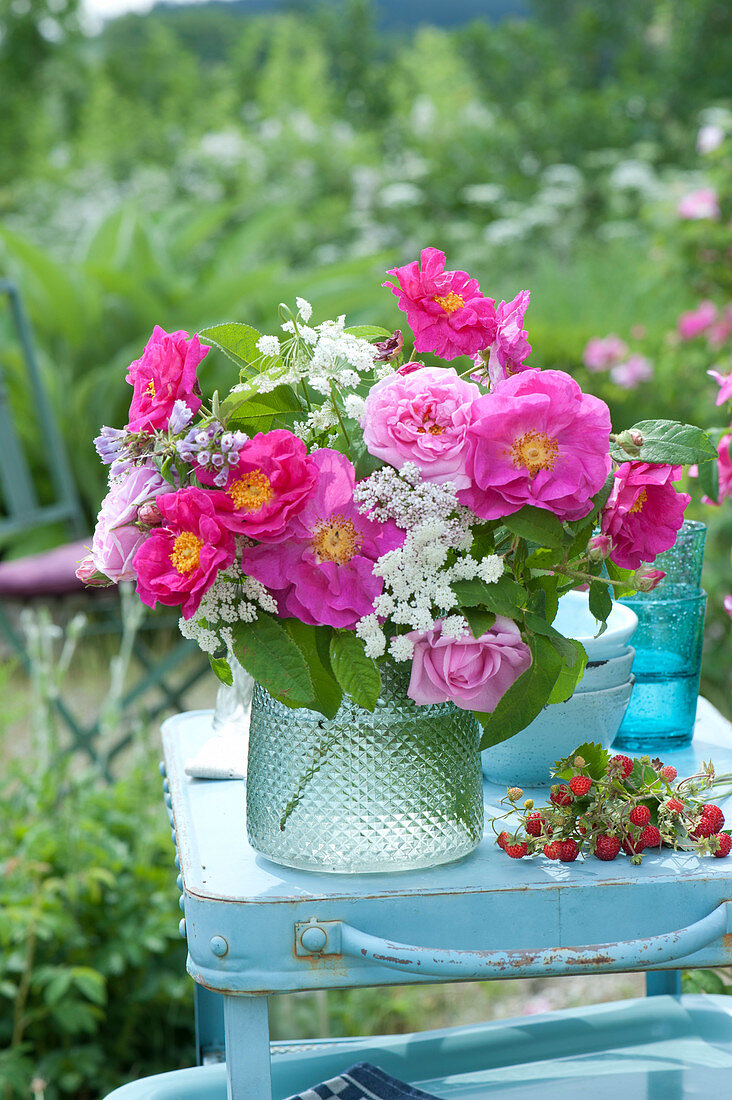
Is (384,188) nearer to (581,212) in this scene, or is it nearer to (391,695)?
(581,212)

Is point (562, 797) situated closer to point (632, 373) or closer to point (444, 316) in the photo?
point (444, 316)

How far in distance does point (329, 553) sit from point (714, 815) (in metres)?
0.38

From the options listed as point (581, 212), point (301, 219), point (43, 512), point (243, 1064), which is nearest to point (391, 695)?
point (243, 1064)

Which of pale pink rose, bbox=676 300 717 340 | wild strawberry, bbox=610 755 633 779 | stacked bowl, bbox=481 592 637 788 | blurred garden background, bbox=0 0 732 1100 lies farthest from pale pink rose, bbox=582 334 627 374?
wild strawberry, bbox=610 755 633 779

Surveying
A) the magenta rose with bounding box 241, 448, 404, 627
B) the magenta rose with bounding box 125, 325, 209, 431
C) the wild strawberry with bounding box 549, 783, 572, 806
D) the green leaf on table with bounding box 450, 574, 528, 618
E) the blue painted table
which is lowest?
the blue painted table

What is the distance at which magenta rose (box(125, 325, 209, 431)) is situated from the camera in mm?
815

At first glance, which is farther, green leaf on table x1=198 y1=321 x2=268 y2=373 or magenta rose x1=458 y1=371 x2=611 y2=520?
green leaf on table x1=198 y1=321 x2=268 y2=373

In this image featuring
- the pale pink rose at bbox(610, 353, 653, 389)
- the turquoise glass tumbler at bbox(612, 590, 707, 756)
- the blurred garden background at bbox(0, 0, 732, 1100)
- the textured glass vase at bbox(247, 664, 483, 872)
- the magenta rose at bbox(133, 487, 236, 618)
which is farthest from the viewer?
the pale pink rose at bbox(610, 353, 653, 389)

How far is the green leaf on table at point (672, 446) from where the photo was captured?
830 millimetres

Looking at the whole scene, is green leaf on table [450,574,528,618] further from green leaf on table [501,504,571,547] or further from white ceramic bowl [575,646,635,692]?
white ceramic bowl [575,646,635,692]

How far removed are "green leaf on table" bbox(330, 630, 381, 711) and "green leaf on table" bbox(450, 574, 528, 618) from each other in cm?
8

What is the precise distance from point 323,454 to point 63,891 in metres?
1.27

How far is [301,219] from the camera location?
7488mm

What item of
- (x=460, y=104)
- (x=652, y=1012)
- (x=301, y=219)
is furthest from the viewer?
(x=460, y=104)
